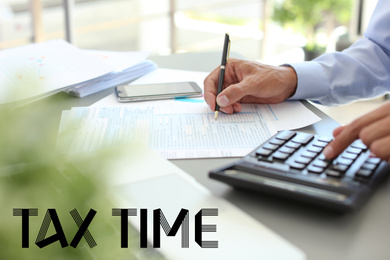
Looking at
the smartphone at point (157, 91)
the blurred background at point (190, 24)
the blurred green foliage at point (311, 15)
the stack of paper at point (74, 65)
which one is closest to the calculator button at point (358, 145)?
the smartphone at point (157, 91)

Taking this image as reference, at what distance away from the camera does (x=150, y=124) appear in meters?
0.76

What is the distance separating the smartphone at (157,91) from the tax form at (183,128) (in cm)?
4

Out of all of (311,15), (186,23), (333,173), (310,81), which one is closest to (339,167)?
(333,173)

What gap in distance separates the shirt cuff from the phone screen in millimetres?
206

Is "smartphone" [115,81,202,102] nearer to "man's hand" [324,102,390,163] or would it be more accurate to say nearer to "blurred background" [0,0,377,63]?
"man's hand" [324,102,390,163]

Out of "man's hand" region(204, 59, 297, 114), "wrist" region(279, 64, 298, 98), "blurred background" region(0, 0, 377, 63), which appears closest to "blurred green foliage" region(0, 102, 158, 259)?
"man's hand" region(204, 59, 297, 114)

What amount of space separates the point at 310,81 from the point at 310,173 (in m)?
0.42

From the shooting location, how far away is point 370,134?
0.57m

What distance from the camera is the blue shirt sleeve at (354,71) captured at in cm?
93

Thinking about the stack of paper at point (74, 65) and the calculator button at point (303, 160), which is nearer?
the calculator button at point (303, 160)

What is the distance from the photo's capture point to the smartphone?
91cm

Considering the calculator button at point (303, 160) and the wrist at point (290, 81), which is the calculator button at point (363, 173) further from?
the wrist at point (290, 81)

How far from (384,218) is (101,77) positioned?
0.68 m

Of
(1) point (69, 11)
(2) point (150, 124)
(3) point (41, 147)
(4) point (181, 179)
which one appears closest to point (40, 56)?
(2) point (150, 124)
